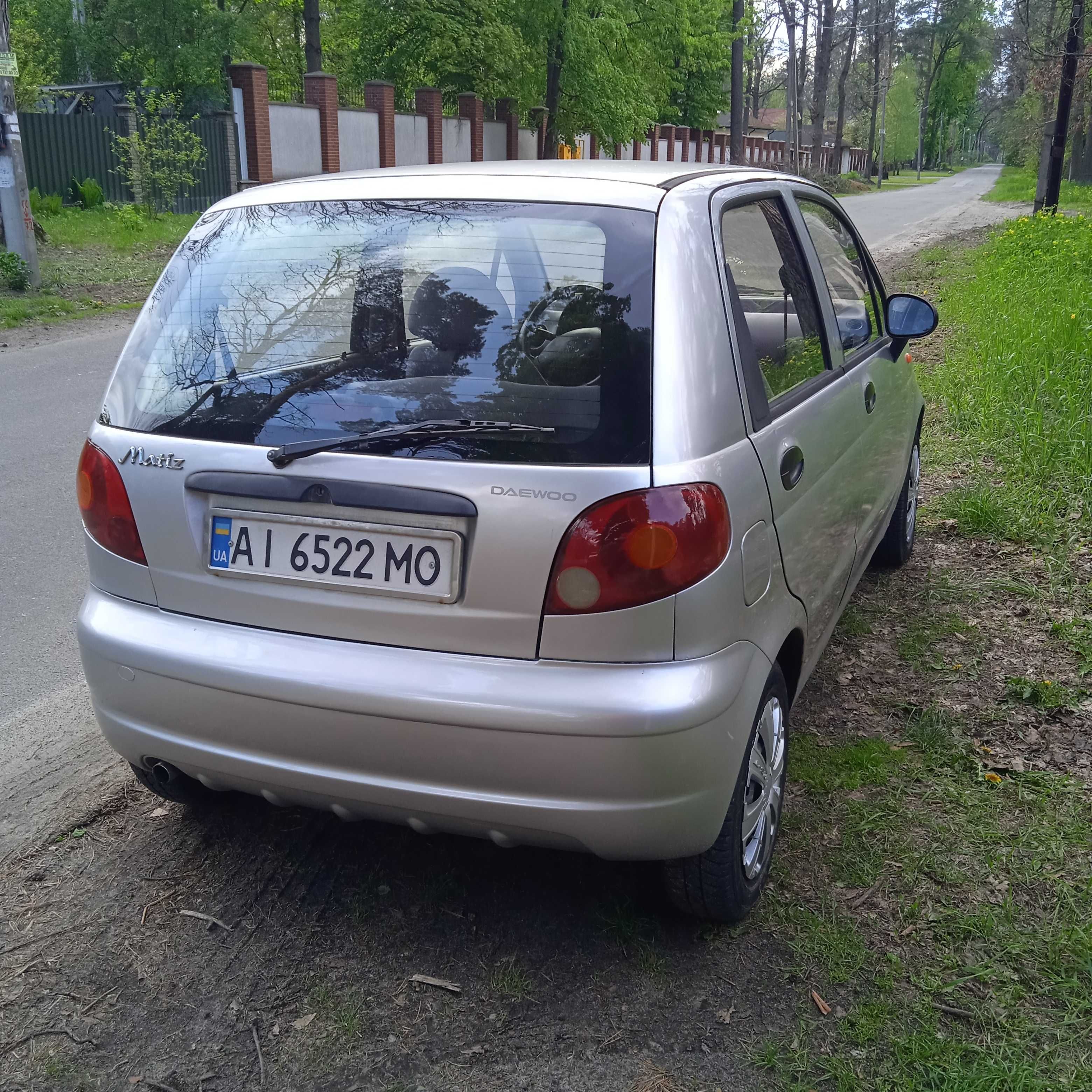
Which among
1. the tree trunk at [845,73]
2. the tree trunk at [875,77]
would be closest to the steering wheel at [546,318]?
the tree trunk at [845,73]

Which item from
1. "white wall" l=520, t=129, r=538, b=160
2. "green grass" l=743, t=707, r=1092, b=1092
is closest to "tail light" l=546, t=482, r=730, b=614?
"green grass" l=743, t=707, r=1092, b=1092

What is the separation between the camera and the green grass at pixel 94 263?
13.2m

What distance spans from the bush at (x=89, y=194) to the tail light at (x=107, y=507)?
27842 millimetres

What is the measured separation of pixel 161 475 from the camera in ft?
8.13

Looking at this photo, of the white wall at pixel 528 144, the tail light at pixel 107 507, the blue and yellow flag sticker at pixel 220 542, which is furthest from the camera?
the white wall at pixel 528 144

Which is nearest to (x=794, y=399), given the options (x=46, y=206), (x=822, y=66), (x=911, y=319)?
(x=911, y=319)

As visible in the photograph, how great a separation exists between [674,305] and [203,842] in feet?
6.15

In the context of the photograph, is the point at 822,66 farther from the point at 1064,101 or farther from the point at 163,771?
the point at 163,771

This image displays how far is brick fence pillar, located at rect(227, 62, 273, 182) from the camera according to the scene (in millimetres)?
24016

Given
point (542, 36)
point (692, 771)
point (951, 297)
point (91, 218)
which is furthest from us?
point (542, 36)

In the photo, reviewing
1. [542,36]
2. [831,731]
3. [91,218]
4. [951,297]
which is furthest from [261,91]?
[831,731]

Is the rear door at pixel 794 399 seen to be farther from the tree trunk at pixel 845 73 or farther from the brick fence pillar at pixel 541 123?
the tree trunk at pixel 845 73

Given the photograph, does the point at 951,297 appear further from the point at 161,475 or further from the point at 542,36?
the point at 542,36

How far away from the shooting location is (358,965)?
2541 millimetres
